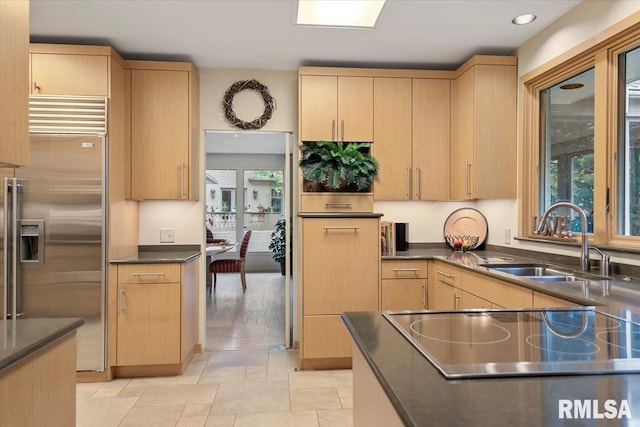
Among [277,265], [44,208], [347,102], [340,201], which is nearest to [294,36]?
[347,102]

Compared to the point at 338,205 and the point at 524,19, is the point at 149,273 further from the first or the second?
the point at 524,19

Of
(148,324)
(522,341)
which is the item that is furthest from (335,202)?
(522,341)

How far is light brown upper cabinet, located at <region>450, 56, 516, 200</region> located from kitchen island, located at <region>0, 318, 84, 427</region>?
295cm

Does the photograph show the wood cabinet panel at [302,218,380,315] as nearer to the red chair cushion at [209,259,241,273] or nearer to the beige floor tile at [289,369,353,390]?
the beige floor tile at [289,369,353,390]

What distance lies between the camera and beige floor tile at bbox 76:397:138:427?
2465 mm

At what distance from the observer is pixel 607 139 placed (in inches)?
96.1

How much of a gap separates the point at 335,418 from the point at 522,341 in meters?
1.80

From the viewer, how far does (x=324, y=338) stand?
10.7 ft

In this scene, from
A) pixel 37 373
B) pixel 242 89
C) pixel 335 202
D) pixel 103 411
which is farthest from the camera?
pixel 242 89

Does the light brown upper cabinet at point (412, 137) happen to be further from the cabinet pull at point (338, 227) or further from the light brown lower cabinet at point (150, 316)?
the light brown lower cabinet at point (150, 316)

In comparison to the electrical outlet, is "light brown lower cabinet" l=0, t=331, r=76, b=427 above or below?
below

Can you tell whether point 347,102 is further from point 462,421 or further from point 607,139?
point 462,421

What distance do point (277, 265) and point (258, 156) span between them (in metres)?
2.33

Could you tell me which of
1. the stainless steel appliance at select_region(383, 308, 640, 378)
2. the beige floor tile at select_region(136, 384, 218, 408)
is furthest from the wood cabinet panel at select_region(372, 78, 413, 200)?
the stainless steel appliance at select_region(383, 308, 640, 378)
